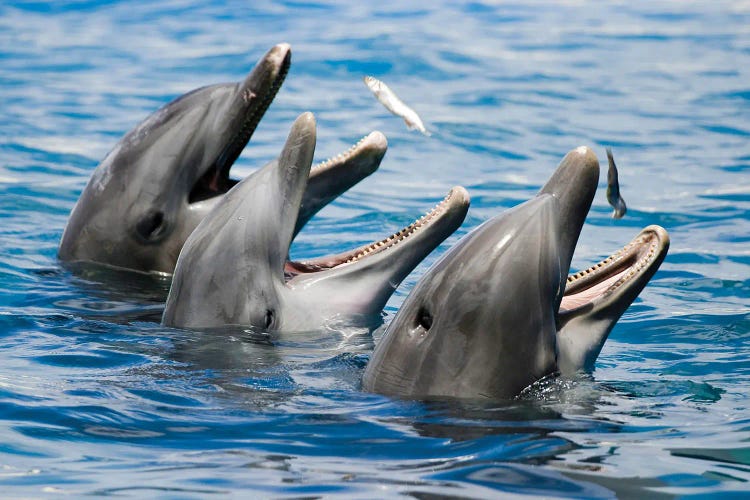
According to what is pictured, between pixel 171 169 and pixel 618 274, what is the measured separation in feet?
10.7

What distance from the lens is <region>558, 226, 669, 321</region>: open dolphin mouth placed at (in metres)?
5.52

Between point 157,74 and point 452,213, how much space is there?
1299cm

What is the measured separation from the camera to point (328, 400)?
18.6 feet

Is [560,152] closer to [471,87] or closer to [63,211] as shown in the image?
[471,87]

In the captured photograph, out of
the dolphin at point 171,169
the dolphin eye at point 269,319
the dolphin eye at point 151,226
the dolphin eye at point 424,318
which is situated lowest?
the dolphin eye at point 269,319

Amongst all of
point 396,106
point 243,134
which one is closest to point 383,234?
point 396,106

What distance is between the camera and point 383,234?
1157 cm

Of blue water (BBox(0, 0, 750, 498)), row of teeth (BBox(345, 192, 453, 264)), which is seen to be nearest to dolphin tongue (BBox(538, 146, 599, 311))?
blue water (BBox(0, 0, 750, 498))

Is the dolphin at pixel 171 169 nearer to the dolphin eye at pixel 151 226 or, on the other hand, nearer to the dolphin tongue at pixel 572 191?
A: the dolphin eye at pixel 151 226

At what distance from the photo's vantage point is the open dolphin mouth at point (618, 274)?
552 centimetres

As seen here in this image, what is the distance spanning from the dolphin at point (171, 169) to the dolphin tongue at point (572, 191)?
282 cm

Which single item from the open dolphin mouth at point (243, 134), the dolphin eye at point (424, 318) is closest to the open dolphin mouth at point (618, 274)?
the dolphin eye at point (424, 318)

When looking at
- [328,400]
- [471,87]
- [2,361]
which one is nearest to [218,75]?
[471,87]

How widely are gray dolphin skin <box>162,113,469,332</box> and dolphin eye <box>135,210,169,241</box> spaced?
4.18 ft
